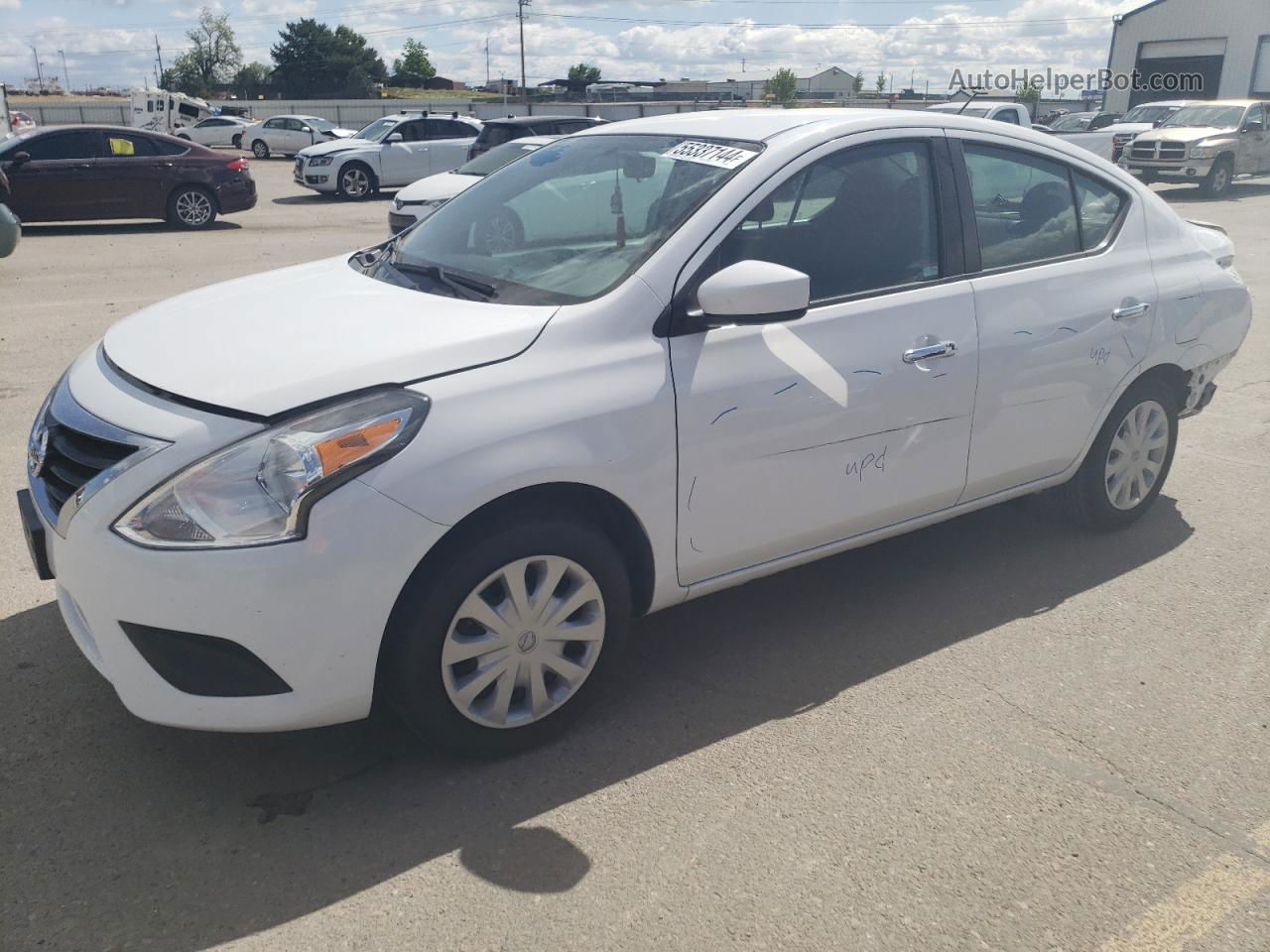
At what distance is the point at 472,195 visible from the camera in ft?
13.8

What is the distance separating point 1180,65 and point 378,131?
36.5m

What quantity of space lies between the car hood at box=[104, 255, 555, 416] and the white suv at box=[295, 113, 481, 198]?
59.9 feet

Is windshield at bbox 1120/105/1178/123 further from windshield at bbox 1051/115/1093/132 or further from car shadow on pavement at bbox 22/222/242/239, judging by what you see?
car shadow on pavement at bbox 22/222/242/239

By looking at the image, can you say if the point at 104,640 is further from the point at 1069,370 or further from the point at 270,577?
the point at 1069,370

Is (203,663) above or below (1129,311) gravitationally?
below

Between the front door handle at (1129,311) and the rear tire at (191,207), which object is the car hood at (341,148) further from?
the front door handle at (1129,311)

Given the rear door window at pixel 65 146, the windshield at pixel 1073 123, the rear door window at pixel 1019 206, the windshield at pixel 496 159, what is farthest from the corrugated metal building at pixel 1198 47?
the rear door window at pixel 1019 206

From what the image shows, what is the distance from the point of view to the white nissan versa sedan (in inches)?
104

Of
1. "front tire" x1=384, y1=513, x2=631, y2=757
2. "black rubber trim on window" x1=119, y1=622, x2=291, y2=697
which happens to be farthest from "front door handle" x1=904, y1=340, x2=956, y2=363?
"black rubber trim on window" x1=119, y1=622, x2=291, y2=697

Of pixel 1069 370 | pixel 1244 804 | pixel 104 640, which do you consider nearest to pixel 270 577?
pixel 104 640

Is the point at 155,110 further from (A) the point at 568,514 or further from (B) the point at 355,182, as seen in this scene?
(A) the point at 568,514

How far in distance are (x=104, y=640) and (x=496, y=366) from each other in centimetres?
120

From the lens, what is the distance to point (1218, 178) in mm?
22844

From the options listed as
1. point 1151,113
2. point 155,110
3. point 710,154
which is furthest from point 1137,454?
point 155,110
